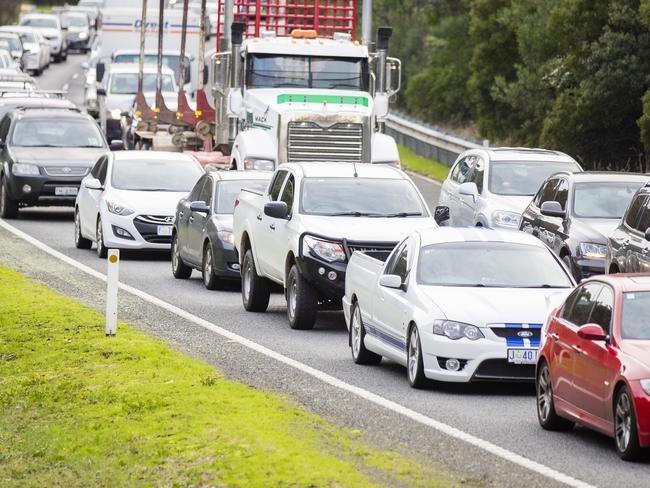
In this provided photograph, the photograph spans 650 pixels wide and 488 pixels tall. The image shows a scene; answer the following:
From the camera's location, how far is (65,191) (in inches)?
1284

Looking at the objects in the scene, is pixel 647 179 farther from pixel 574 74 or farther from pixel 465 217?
pixel 574 74

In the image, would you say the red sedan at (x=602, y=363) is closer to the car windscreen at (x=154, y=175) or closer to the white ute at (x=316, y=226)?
the white ute at (x=316, y=226)

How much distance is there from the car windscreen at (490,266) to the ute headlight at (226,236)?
7.66 meters

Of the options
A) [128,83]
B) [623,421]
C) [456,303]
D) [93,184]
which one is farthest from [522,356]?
[128,83]

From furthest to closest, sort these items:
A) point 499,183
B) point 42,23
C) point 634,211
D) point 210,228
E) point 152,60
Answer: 1. point 42,23
2. point 152,60
3. point 499,183
4. point 210,228
5. point 634,211

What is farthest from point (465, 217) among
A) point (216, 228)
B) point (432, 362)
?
point (432, 362)

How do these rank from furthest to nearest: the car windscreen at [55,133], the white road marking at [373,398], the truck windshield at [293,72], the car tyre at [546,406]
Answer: the car windscreen at [55,133]
the truck windshield at [293,72]
the car tyre at [546,406]
the white road marking at [373,398]

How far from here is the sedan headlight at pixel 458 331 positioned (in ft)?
48.5

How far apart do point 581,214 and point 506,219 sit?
2.83 m

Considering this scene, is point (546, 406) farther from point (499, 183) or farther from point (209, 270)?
point (499, 183)

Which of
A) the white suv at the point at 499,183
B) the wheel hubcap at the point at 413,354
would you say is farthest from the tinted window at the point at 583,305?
the white suv at the point at 499,183

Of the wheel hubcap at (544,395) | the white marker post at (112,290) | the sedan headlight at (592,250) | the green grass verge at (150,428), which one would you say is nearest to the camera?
the green grass verge at (150,428)

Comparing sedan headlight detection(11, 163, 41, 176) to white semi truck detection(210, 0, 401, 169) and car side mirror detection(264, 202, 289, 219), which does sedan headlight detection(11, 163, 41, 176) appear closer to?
white semi truck detection(210, 0, 401, 169)

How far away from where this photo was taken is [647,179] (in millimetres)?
22609
